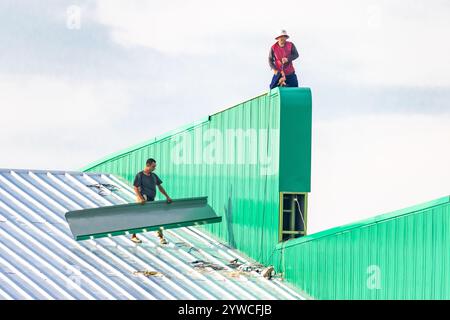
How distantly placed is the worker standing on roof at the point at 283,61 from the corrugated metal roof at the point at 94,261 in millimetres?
4225

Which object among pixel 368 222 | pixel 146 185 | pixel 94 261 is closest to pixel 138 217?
pixel 146 185

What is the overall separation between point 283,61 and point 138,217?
491cm

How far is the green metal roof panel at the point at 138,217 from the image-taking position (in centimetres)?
2284

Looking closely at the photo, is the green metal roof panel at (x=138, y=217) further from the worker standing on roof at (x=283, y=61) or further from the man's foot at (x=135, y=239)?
the worker standing on roof at (x=283, y=61)

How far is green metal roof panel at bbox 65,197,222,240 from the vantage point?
22.8 meters

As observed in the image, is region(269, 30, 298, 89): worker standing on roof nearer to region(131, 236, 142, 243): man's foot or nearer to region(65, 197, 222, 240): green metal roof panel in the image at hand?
region(65, 197, 222, 240): green metal roof panel

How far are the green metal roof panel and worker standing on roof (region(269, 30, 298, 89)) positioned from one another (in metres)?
3.35

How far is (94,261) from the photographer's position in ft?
71.3

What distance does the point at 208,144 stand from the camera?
25.7 meters

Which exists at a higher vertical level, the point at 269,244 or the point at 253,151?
the point at 253,151

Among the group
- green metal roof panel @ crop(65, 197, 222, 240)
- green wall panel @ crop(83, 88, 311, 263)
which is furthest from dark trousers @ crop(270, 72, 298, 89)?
green metal roof panel @ crop(65, 197, 222, 240)
